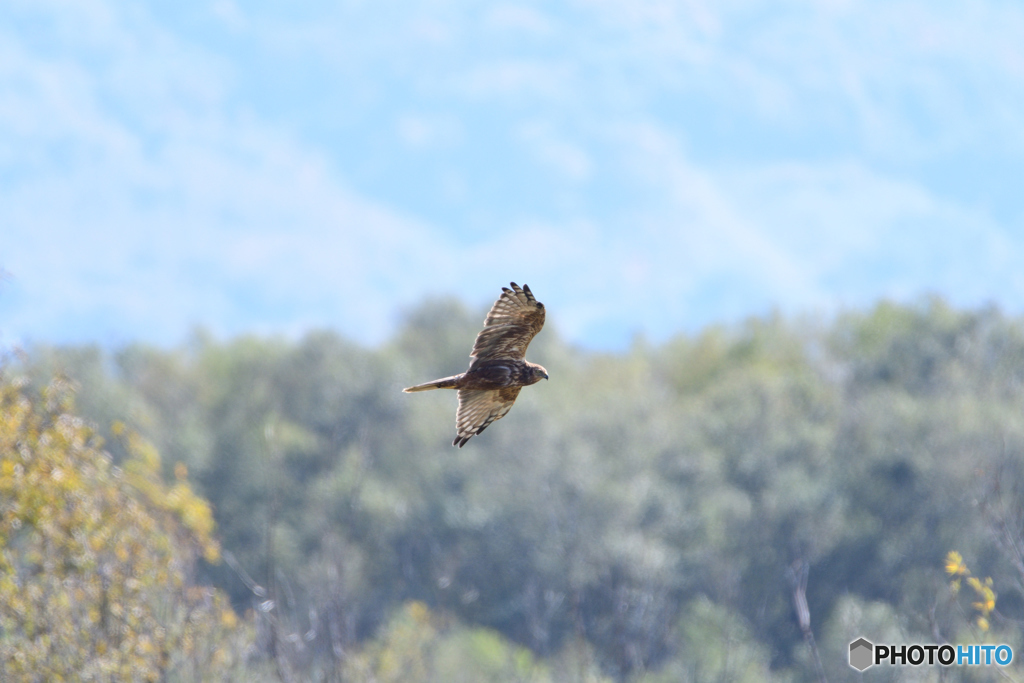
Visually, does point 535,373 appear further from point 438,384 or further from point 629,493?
point 629,493

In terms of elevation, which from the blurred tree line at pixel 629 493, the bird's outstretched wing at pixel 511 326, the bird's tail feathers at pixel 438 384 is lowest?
the bird's tail feathers at pixel 438 384

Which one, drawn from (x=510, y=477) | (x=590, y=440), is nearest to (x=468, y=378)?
(x=510, y=477)

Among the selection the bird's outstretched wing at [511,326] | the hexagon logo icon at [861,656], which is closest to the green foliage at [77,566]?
the bird's outstretched wing at [511,326]

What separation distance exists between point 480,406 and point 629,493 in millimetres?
30327

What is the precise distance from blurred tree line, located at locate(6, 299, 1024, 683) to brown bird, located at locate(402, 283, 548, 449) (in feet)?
56.8

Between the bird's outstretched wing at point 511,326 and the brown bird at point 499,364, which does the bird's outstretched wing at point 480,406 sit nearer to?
the brown bird at point 499,364

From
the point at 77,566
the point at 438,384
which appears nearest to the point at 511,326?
the point at 438,384

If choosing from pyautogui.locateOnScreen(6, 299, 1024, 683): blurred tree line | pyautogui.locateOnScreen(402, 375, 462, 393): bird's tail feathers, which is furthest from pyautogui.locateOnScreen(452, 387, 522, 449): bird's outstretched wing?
pyautogui.locateOnScreen(6, 299, 1024, 683): blurred tree line

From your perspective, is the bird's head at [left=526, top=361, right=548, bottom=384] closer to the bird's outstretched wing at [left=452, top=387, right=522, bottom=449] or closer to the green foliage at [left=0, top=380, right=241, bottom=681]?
the bird's outstretched wing at [left=452, top=387, right=522, bottom=449]

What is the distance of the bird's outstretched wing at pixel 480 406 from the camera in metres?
9.47

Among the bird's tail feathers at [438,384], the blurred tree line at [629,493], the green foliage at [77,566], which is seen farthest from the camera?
the blurred tree line at [629,493]

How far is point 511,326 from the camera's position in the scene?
9.30 meters

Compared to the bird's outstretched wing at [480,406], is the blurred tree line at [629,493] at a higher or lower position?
higher

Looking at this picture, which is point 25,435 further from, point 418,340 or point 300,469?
point 418,340
